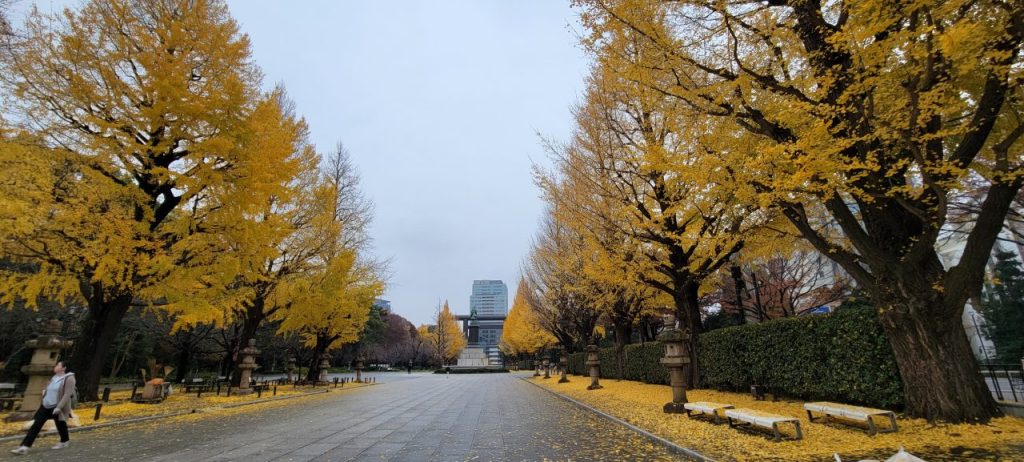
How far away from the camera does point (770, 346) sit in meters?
11.0

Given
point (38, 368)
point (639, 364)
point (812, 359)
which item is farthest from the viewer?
point (639, 364)

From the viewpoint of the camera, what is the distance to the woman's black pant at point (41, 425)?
268 inches

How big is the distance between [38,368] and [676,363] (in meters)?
14.4

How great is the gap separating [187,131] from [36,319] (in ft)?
58.4

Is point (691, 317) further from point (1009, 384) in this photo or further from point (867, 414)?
point (1009, 384)

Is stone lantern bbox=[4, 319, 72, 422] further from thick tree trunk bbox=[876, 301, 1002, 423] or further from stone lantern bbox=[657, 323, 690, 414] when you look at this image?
thick tree trunk bbox=[876, 301, 1002, 423]

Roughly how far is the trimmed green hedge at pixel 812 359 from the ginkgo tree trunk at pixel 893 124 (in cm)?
74

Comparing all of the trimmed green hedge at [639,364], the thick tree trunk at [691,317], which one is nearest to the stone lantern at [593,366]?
the trimmed green hedge at [639,364]

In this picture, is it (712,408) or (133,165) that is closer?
(712,408)

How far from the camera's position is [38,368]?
991cm

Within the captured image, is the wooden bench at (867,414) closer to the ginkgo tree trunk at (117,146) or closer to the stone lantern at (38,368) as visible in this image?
the ginkgo tree trunk at (117,146)

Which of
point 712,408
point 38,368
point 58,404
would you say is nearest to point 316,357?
point 38,368

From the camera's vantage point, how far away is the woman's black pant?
6801mm

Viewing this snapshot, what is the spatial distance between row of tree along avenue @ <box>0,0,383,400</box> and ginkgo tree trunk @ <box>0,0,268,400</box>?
0.03 metres
